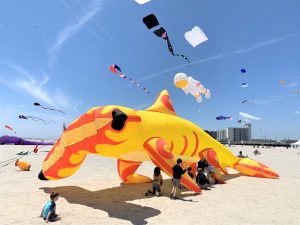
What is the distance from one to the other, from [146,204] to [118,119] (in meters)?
3.02

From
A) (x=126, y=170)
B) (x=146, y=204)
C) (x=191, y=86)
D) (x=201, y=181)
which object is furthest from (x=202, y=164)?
(x=146, y=204)

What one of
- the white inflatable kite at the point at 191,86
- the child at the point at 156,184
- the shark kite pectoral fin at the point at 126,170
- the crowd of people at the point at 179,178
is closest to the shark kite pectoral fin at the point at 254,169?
the crowd of people at the point at 179,178

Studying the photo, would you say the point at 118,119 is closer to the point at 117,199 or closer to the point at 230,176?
the point at 117,199

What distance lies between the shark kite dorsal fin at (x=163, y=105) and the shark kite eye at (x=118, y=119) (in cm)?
285

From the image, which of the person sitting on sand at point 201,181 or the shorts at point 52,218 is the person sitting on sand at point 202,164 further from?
the shorts at point 52,218

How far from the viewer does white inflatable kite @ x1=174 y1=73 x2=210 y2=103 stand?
13.5 m

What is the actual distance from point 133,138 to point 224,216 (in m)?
4.35

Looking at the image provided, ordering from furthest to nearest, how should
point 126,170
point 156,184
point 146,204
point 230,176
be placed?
point 230,176, point 126,170, point 156,184, point 146,204

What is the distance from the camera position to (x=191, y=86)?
14.9 m

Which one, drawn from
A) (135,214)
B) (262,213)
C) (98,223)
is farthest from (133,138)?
(262,213)

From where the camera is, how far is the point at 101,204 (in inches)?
348

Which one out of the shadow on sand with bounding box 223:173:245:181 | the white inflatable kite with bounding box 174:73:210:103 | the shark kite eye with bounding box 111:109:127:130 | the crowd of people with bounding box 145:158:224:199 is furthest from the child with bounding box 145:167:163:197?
the shadow on sand with bounding box 223:173:245:181

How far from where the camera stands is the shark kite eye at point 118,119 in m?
9.65

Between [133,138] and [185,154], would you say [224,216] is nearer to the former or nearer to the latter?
[133,138]
